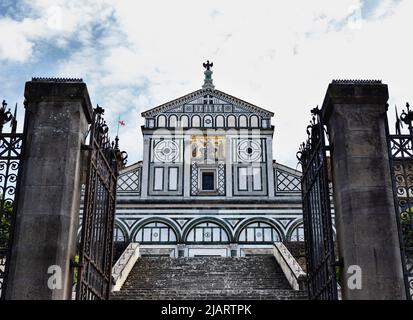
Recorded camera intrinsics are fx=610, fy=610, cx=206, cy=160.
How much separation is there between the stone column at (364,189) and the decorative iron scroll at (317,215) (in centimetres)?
14

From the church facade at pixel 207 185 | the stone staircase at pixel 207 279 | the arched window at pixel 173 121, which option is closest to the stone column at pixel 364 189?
the stone staircase at pixel 207 279

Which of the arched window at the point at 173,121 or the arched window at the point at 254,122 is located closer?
the arched window at the point at 173,121

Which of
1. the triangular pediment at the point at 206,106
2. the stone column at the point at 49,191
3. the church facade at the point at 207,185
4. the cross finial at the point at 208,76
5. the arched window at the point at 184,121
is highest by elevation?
the cross finial at the point at 208,76

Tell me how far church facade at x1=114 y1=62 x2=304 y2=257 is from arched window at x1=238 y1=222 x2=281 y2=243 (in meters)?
0.05

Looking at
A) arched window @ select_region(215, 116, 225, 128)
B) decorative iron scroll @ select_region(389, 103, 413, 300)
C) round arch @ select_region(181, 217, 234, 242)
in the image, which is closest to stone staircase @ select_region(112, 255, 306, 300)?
decorative iron scroll @ select_region(389, 103, 413, 300)

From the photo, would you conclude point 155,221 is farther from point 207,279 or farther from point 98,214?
point 98,214

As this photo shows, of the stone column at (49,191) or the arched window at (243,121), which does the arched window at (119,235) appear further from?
the stone column at (49,191)

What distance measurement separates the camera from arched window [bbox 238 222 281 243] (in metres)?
28.6

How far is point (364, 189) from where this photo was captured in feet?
23.7

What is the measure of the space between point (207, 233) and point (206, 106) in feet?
22.9

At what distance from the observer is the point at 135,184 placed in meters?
30.3

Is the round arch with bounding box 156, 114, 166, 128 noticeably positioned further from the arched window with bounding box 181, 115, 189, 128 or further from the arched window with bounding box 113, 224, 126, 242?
the arched window with bounding box 113, 224, 126, 242

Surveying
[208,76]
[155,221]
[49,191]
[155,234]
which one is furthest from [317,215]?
[208,76]

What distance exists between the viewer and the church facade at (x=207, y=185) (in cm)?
2872
